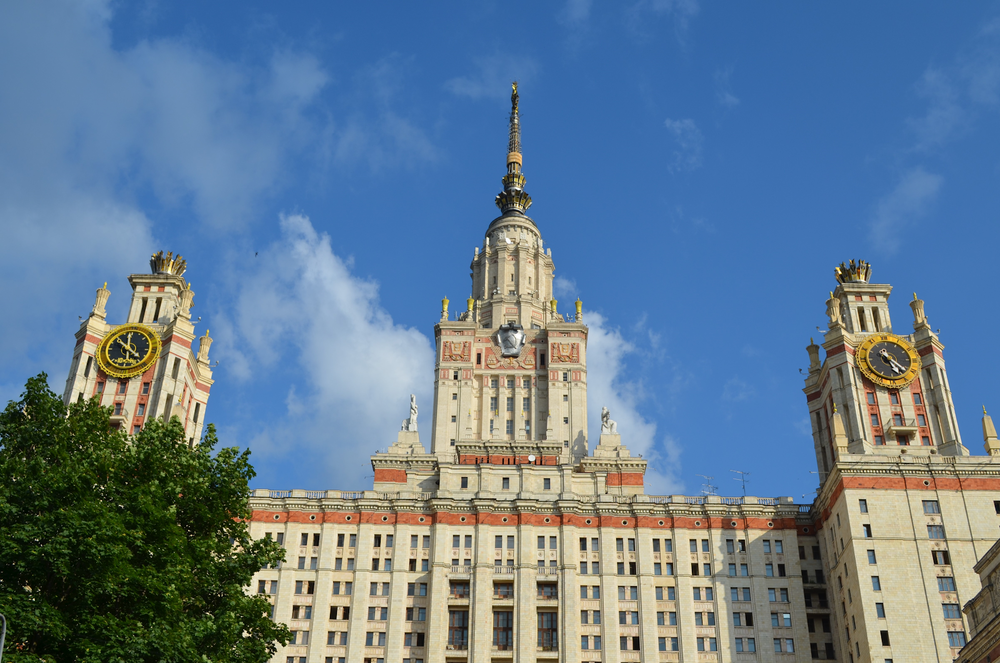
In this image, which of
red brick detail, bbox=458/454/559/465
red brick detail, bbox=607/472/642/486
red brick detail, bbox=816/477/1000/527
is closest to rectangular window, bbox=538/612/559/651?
red brick detail, bbox=458/454/559/465

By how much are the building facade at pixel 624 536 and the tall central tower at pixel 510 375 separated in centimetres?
193

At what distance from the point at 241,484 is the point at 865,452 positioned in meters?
68.9

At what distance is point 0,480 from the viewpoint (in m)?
48.0

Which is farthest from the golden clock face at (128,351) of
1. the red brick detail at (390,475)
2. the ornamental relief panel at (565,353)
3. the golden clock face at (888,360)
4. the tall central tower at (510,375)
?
the golden clock face at (888,360)

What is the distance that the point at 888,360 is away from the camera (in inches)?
4218

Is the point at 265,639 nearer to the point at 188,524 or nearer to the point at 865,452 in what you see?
the point at 188,524

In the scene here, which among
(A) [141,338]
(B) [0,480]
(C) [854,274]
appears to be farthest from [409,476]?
(B) [0,480]

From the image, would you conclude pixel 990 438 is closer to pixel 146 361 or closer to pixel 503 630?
pixel 503 630

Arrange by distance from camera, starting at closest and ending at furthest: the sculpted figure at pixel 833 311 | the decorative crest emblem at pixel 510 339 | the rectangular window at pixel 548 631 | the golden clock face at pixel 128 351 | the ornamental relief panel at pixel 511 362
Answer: the rectangular window at pixel 548 631 < the golden clock face at pixel 128 351 < the sculpted figure at pixel 833 311 < the ornamental relief panel at pixel 511 362 < the decorative crest emblem at pixel 510 339

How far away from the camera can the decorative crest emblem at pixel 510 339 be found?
433ft

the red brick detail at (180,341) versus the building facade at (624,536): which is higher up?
the red brick detail at (180,341)

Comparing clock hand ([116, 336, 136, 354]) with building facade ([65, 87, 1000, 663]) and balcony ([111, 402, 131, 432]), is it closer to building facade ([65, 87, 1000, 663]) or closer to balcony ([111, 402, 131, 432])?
building facade ([65, 87, 1000, 663])

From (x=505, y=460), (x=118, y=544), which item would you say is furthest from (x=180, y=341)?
(x=118, y=544)

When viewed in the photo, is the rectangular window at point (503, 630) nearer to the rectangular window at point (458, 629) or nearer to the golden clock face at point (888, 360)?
Answer: the rectangular window at point (458, 629)
